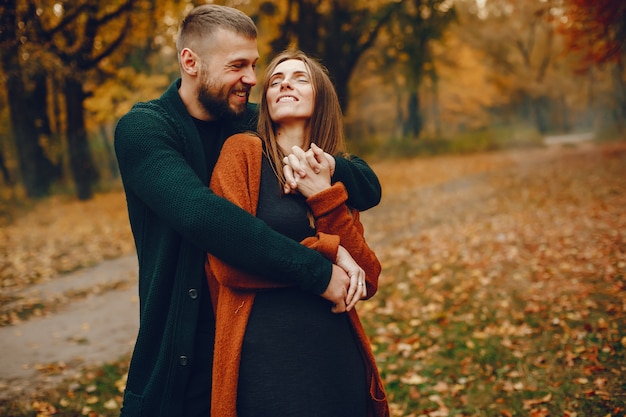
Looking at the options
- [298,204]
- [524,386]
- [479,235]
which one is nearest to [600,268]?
[479,235]

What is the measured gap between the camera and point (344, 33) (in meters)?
16.5

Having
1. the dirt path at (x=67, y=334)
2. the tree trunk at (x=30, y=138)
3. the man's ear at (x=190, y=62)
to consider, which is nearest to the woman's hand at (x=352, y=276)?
the man's ear at (x=190, y=62)

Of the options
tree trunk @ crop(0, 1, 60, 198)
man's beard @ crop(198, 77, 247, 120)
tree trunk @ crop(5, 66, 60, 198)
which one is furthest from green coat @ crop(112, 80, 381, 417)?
tree trunk @ crop(5, 66, 60, 198)

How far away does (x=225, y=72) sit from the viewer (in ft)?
→ 7.44

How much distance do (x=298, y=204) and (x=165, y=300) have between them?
684 mm

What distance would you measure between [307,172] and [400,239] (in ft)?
25.3

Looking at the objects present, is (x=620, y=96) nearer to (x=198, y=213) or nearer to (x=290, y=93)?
(x=290, y=93)

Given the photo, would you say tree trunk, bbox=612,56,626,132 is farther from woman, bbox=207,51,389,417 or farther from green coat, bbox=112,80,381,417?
green coat, bbox=112,80,381,417

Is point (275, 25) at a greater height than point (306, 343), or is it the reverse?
point (275, 25)

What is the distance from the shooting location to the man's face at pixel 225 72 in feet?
7.38

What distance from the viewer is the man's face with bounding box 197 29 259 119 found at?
2250 millimetres

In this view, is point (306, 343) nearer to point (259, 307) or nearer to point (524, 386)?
point (259, 307)

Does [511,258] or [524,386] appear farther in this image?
[511,258]

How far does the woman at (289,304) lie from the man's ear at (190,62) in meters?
0.35
